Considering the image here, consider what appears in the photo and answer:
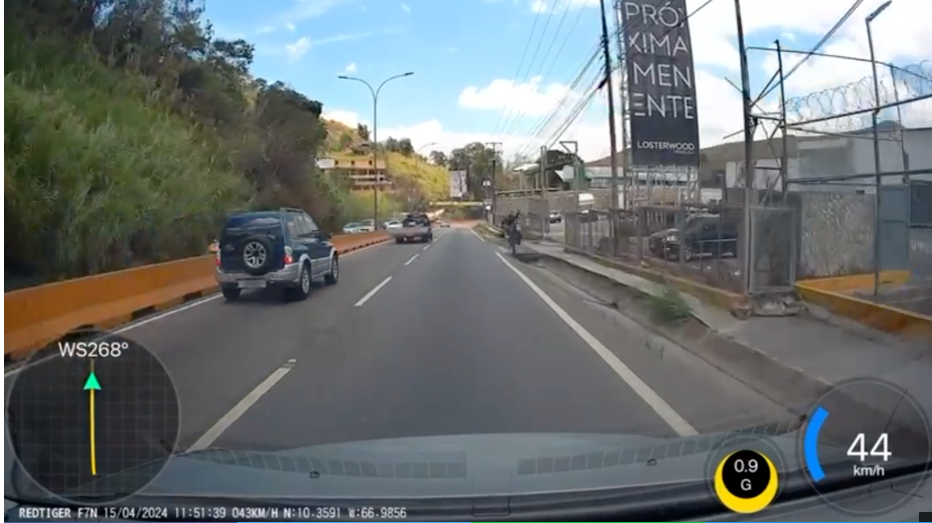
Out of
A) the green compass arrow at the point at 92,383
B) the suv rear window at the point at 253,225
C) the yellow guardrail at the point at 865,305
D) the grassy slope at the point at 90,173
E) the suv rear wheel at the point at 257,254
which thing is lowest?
the yellow guardrail at the point at 865,305

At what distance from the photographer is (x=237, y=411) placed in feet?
27.2

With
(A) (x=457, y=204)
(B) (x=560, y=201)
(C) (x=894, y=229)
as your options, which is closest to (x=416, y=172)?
(A) (x=457, y=204)

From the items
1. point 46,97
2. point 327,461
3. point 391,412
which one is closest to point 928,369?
point 391,412

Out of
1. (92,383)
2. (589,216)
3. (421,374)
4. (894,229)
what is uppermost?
(894,229)

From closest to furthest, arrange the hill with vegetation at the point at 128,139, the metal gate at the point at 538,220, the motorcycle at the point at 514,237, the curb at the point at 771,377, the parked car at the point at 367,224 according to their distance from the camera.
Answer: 1. the curb at the point at 771,377
2. the hill with vegetation at the point at 128,139
3. the motorcycle at the point at 514,237
4. the metal gate at the point at 538,220
5. the parked car at the point at 367,224

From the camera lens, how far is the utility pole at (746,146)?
46.7ft

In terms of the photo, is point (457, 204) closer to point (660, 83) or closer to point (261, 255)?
point (660, 83)

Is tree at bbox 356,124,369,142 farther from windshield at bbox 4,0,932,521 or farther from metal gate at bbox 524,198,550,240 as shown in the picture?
windshield at bbox 4,0,932,521

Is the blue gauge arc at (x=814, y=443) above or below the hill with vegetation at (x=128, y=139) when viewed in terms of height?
below

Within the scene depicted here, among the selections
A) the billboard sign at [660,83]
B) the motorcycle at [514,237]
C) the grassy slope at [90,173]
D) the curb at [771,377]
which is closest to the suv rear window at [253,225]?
the grassy slope at [90,173]

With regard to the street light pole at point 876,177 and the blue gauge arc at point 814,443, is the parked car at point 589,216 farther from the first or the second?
the blue gauge arc at point 814,443
